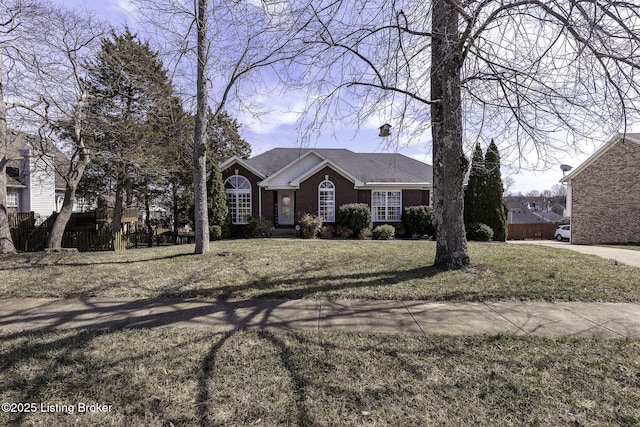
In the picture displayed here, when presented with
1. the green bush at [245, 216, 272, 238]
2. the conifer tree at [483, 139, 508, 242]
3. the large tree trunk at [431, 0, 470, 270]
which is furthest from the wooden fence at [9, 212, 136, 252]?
the conifer tree at [483, 139, 508, 242]

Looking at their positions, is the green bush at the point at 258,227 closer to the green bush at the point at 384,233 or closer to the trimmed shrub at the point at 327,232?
the trimmed shrub at the point at 327,232

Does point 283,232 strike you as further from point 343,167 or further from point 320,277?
point 320,277

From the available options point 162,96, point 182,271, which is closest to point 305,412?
point 182,271

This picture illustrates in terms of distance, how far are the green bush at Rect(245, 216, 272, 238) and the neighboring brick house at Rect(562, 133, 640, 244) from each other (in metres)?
20.4

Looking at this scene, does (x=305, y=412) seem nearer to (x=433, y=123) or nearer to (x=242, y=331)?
(x=242, y=331)

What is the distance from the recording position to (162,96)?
12.1 m

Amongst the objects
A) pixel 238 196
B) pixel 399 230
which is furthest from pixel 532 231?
pixel 238 196

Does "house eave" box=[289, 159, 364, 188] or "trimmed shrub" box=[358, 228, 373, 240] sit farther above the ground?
"house eave" box=[289, 159, 364, 188]

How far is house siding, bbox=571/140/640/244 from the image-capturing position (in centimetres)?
2027

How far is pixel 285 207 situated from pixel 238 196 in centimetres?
302

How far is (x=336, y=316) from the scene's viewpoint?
4.67 meters

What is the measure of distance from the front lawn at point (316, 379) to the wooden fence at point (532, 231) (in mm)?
28584

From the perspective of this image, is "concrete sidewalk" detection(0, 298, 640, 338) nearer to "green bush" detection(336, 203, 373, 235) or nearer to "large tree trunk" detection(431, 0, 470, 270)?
"large tree trunk" detection(431, 0, 470, 270)

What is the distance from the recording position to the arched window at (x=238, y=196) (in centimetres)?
1872
